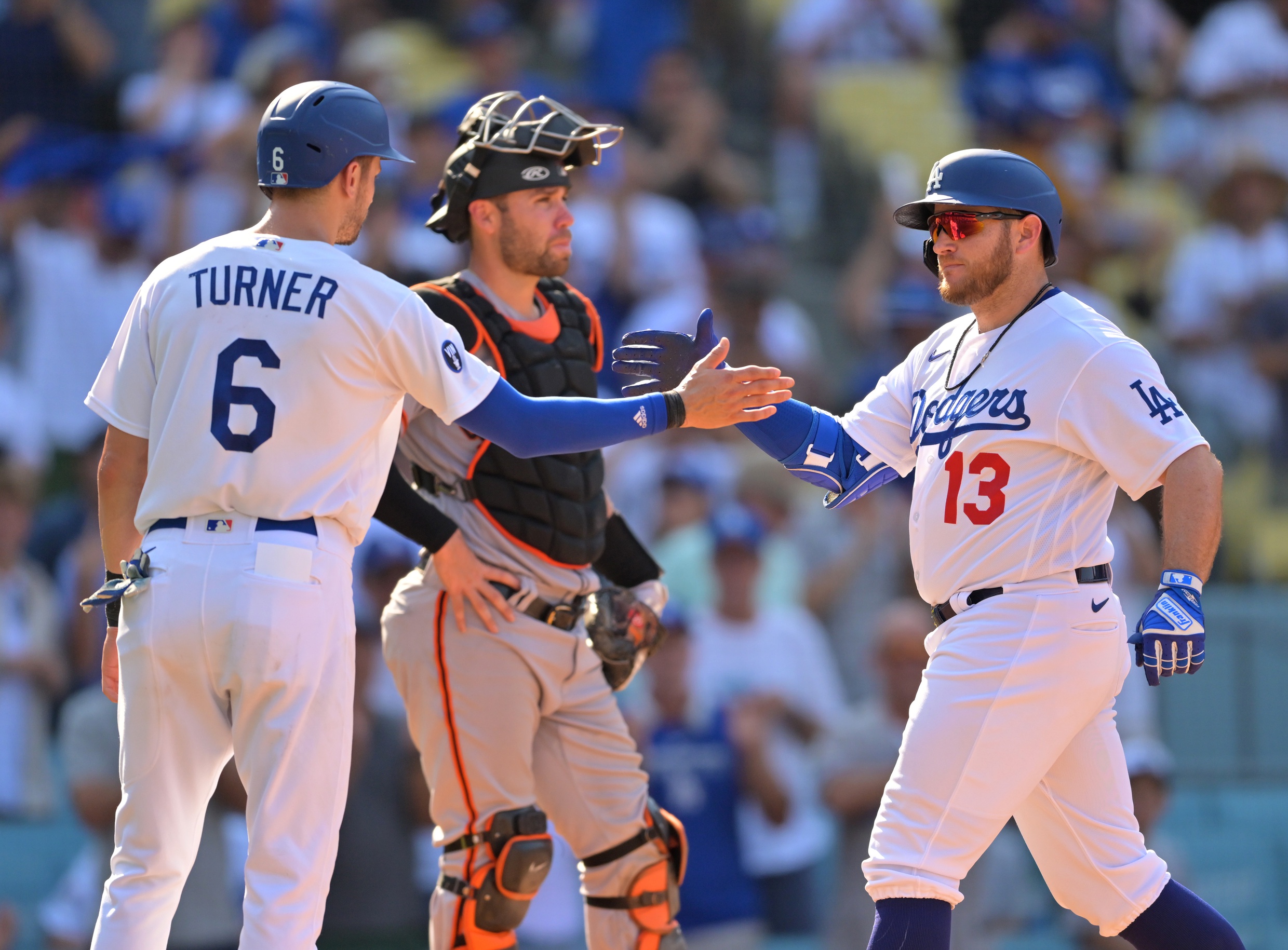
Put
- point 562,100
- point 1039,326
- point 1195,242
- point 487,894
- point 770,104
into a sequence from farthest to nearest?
point 770,104 < point 1195,242 < point 562,100 < point 487,894 < point 1039,326

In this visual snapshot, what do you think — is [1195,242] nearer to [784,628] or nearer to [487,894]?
[784,628]

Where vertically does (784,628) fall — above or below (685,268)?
below

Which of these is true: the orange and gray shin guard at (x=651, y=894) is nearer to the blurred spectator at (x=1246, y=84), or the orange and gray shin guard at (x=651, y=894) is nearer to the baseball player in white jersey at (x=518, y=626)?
the baseball player in white jersey at (x=518, y=626)

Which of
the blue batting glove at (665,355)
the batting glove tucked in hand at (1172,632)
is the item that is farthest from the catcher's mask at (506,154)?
the batting glove tucked in hand at (1172,632)

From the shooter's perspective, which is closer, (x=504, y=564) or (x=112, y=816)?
(x=504, y=564)

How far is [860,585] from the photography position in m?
8.61

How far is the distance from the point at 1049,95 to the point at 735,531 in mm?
5458

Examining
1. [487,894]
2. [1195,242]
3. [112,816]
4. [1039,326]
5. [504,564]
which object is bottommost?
[112,816]

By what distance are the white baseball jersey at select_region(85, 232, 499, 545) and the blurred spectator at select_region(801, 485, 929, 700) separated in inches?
183

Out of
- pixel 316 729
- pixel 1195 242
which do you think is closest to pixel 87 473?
pixel 316 729

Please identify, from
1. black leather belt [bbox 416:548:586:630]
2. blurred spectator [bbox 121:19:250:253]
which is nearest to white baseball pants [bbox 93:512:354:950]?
black leather belt [bbox 416:548:586:630]

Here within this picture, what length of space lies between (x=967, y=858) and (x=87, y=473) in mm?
5619

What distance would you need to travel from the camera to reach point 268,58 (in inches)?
410

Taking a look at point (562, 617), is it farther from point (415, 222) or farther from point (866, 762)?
point (415, 222)
